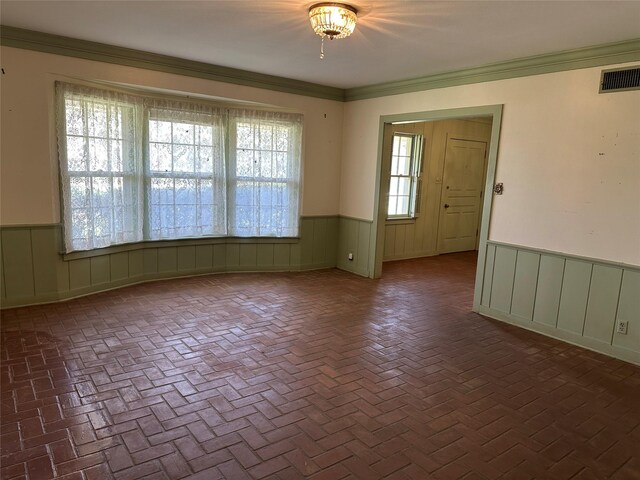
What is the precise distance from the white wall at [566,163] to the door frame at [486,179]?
0.06 m

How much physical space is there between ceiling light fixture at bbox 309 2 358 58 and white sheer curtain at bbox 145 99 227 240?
251cm

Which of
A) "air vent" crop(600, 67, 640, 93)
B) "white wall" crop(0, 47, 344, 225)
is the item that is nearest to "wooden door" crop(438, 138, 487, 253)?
"air vent" crop(600, 67, 640, 93)

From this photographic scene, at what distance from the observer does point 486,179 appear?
14.5 ft

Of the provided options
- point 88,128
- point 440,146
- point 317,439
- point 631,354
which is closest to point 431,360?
point 317,439

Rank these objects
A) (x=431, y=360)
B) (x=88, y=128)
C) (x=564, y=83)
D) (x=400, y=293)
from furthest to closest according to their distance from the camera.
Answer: (x=400, y=293)
(x=88, y=128)
(x=564, y=83)
(x=431, y=360)

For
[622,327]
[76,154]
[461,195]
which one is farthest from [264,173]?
[622,327]

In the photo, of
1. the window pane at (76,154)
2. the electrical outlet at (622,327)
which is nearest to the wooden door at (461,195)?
the electrical outlet at (622,327)

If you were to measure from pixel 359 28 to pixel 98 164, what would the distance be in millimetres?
2902

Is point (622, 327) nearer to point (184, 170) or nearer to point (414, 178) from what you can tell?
point (414, 178)

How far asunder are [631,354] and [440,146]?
4581 mm

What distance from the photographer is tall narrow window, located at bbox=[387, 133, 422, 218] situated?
678cm

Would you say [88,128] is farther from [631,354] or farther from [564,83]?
[631,354]

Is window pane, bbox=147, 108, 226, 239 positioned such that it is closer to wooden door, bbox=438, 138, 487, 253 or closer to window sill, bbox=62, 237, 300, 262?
window sill, bbox=62, 237, 300, 262

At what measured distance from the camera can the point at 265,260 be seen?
5844 mm
